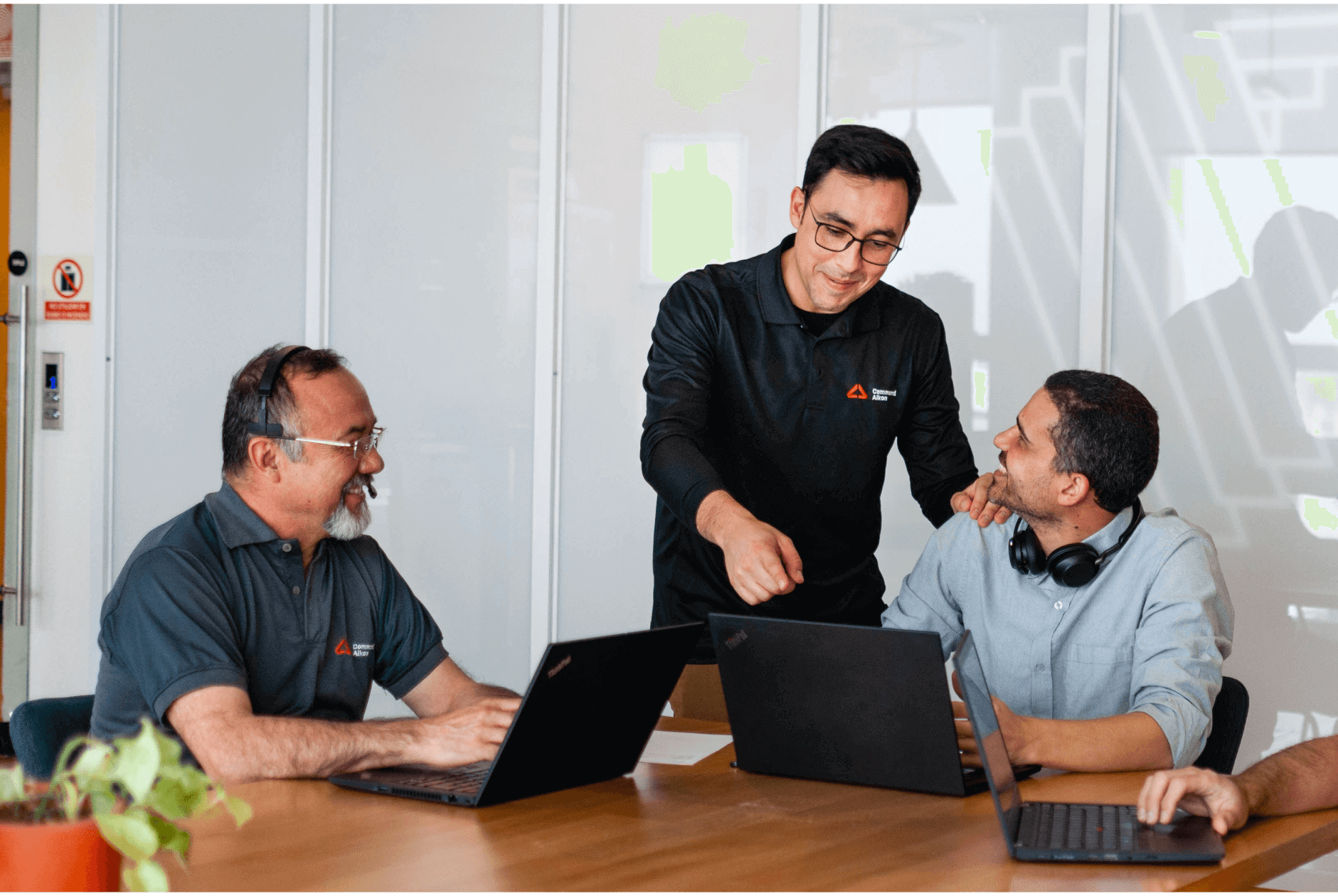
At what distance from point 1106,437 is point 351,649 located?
1401 mm

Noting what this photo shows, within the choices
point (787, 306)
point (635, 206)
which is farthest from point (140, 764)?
point (635, 206)

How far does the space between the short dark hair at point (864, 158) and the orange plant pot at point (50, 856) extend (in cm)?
190

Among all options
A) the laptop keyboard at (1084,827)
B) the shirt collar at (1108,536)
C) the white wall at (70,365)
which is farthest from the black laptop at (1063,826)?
the white wall at (70,365)

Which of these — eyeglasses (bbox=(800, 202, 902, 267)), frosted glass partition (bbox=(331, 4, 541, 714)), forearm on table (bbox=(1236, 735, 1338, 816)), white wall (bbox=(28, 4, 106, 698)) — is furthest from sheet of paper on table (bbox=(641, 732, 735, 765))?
white wall (bbox=(28, 4, 106, 698))

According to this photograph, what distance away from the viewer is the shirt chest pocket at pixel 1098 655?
Result: 2.49 meters

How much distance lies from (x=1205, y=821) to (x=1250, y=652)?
250 cm

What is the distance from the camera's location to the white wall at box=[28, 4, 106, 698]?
18.1 feet

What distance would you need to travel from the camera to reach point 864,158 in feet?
8.92

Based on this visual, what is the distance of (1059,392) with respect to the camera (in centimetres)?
263

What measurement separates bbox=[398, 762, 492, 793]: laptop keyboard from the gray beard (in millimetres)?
577

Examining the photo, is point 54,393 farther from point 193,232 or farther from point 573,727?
point 573,727

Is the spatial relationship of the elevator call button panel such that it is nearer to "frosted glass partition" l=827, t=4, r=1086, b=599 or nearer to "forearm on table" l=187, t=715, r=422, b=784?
"frosted glass partition" l=827, t=4, r=1086, b=599

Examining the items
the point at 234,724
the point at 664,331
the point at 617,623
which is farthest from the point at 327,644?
the point at 617,623

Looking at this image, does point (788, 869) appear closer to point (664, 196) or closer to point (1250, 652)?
point (1250, 652)
